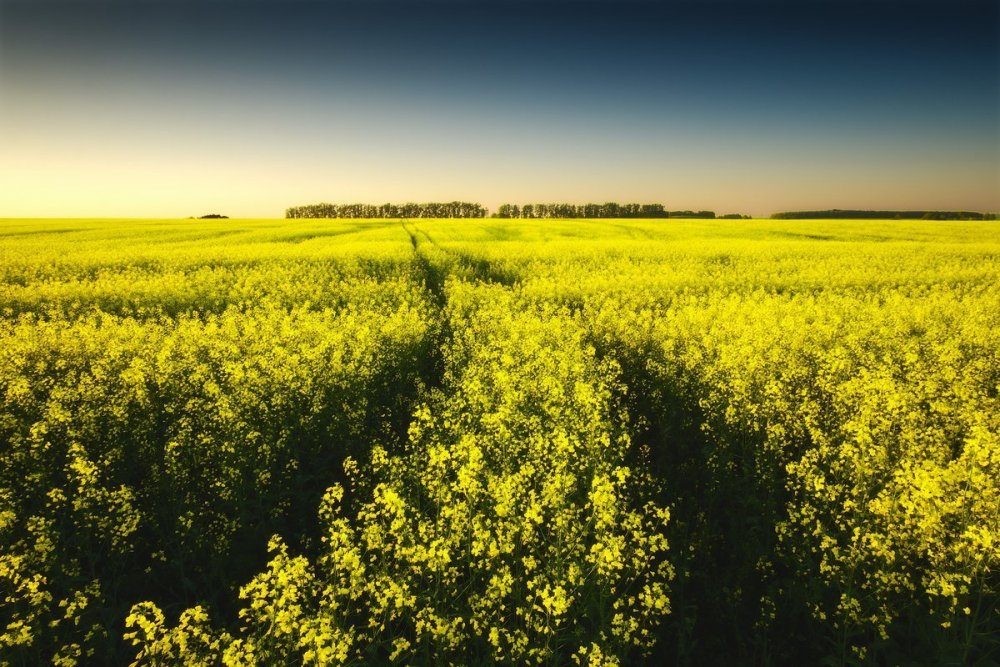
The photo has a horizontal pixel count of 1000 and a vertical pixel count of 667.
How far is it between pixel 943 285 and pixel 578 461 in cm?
1936

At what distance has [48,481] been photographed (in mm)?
5332

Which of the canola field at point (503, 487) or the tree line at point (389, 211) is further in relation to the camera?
the tree line at point (389, 211)

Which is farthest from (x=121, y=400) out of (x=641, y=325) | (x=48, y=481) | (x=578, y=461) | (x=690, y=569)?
(x=641, y=325)

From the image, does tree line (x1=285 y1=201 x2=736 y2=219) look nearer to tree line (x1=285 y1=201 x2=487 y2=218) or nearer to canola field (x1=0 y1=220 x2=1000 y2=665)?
tree line (x1=285 y1=201 x2=487 y2=218)

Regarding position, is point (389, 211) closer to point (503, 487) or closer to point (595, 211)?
point (595, 211)

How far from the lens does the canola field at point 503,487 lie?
3.40 m

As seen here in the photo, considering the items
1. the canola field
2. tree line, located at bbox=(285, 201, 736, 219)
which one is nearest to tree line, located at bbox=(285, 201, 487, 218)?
tree line, located at bbox=(285, 201, 736, 219)

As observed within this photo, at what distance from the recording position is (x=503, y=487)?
12.3 ft

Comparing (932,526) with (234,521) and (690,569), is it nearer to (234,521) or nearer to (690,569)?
(690,569)

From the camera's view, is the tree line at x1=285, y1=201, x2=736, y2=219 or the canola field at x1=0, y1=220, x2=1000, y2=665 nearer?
the canola field at x1=0, y1=220, x2=1000, y2=665

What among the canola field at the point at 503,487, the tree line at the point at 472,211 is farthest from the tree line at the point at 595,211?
the canola field at the point at 503,487

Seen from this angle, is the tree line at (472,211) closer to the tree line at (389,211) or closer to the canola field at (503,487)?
the tree line at (389,211)

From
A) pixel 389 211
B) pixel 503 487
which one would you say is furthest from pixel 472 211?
pixel 503 487

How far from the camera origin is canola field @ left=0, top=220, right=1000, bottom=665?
3.40 metres
